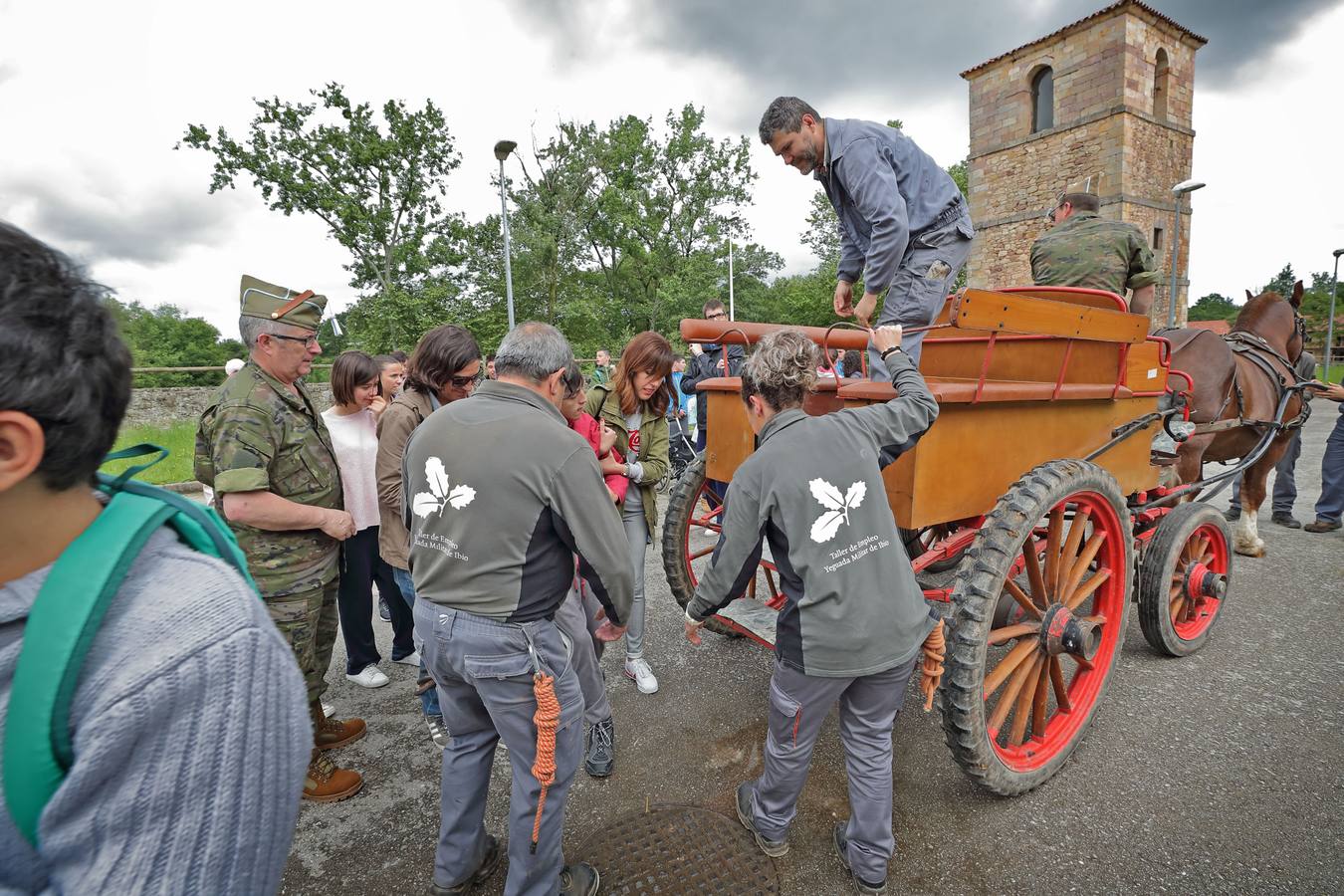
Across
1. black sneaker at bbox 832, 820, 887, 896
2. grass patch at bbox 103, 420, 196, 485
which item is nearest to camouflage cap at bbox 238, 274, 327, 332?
black sneaker at bbox 832, 820, 887, 896

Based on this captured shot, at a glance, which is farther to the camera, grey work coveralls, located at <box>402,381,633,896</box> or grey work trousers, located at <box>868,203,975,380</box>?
grey work trousers, located at <box>868,203,975,380</box>

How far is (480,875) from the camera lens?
224 centimetres

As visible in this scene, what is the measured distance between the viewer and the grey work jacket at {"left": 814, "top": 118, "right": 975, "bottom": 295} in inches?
115

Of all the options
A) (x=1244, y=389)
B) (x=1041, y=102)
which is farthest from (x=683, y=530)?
(x=1041, y=102)

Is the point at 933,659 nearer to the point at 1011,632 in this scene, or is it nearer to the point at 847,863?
the point at 1011,632

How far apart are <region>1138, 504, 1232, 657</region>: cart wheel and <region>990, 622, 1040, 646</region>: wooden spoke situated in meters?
1.19

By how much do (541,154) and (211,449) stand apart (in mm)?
26323

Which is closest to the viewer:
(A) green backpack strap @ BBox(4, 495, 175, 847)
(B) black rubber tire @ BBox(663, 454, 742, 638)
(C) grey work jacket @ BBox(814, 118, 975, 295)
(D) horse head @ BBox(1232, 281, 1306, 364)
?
(A) green backpack strap @ BBox(4, 495, 175, 847)

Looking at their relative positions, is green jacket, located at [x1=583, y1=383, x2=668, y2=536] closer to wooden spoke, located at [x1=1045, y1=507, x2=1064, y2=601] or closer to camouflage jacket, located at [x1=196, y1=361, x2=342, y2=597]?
camouflage jacket, located at [x1=196, y1=361, x2=342, y2=597]

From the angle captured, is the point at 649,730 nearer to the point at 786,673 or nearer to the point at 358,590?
the point at 786,673

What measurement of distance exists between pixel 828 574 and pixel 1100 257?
331cm

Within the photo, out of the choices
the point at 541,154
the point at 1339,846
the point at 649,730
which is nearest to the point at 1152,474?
the point at 1339,846

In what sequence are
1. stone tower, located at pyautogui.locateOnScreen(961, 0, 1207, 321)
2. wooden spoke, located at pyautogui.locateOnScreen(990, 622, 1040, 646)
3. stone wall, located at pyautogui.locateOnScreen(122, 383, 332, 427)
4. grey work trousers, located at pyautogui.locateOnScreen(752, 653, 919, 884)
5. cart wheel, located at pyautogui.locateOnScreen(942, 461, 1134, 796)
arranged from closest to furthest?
1. grey work trousers, located at pyautogui.locateOnScreen(752, 653, 919, 884)
2. cart wheel, located at pyautogui.locateOnScreen(942, 461, 1134, 796)
3. wooden spoke, located at pyautogui.locateOnScreen(990, 622, 1040, 646)
4. stone wall, located at pyautogui.locateOnScreen(122, 383, 332, 427)
5. stone tower, located at pyautogui.locateOnScreen(961, 0, 1207, 321)

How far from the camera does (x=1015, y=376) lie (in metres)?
3.28
